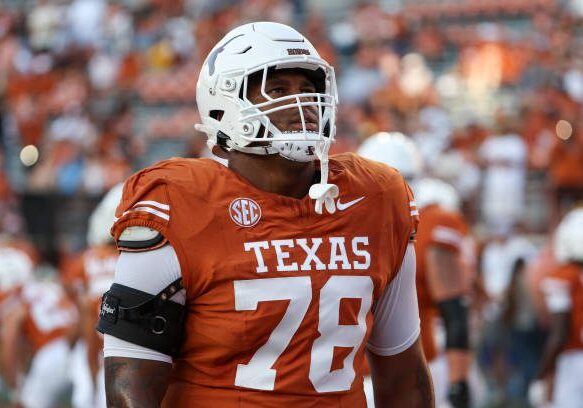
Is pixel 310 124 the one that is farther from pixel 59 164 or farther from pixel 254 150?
pixel 59 164

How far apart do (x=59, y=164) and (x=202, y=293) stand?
11308mm

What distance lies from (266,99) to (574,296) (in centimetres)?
450

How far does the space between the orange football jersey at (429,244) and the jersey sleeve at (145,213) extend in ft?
9.05

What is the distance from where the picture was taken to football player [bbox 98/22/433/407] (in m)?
2.73

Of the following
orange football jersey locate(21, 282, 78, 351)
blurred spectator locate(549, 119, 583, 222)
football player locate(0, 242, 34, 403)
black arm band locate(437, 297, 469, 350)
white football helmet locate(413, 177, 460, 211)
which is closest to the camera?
black arm band locate(437, 297, 469, 350)

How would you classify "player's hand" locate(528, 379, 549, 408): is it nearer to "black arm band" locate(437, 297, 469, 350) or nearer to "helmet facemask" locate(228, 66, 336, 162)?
"black arm band" locate(437, 297, 469, 350)

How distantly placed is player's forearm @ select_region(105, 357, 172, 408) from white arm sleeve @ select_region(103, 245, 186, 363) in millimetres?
18

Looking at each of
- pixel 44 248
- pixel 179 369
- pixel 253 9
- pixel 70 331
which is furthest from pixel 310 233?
pixel 253 9

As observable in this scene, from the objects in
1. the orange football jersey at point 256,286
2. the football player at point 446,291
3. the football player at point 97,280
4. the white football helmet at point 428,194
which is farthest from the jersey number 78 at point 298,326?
the football player at point 97,280

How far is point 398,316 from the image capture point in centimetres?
312

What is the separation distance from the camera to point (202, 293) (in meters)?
2.78

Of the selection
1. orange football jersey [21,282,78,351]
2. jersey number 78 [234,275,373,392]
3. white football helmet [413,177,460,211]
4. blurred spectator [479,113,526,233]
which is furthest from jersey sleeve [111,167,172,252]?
blurred spectator [479,113,526,233]

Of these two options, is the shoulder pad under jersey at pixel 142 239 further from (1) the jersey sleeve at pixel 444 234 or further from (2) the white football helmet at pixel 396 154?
(2) the white football helmet at pixel 396 154

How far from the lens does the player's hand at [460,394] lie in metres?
5.37
